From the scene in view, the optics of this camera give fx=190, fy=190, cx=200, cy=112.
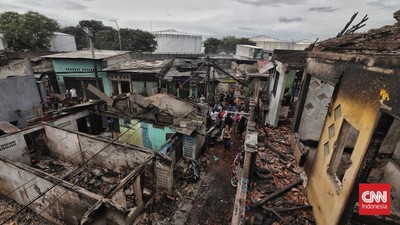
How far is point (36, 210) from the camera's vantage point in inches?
322

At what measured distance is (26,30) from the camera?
29891 millimetres

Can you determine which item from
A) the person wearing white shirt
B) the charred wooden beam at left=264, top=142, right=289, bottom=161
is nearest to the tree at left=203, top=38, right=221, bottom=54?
the person wearing white shirt

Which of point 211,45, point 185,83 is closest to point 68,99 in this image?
point 185,83

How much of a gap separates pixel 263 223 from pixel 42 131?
13002 millimetres

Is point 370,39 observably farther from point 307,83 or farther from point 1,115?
point 1,115

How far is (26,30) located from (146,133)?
31996mm

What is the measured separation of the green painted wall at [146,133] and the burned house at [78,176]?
3.43 metres

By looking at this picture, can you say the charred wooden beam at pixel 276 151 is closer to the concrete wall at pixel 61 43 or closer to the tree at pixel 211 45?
the concrete wall at pixel 61 43

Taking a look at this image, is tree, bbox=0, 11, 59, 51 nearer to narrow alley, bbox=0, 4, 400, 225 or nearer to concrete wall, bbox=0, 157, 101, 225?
narrow alley, bbox=0, 4, 400, 225

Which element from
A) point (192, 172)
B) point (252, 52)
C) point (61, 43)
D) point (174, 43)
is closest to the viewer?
point (192, 172)

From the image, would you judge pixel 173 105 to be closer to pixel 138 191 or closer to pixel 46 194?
pixel 138 191

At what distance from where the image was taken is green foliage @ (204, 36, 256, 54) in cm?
5425

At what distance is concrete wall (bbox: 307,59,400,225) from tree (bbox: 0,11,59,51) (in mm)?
41642

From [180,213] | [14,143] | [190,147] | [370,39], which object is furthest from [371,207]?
[14,143]
